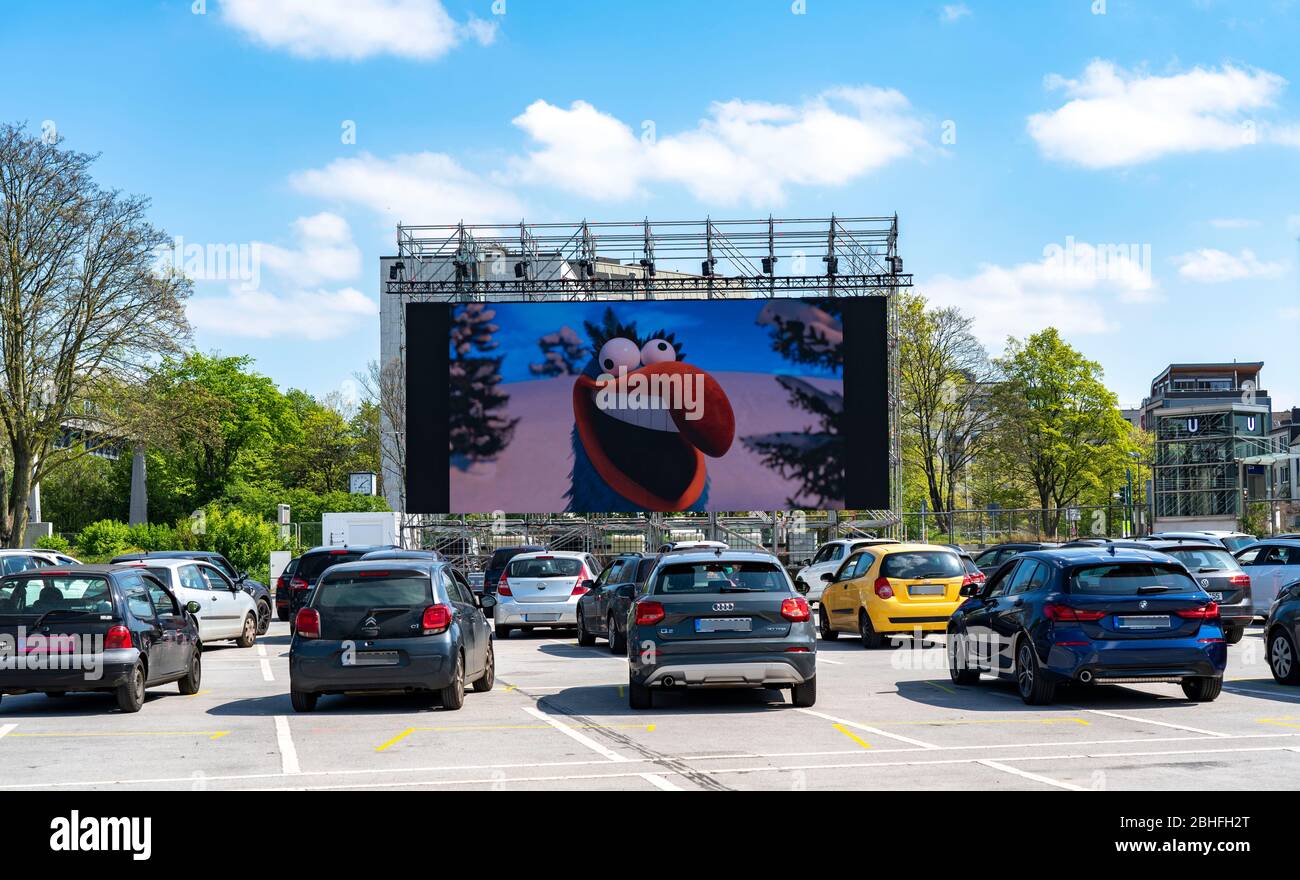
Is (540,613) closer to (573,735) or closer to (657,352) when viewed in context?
(573,735)

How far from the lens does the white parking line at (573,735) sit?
11.2 metres

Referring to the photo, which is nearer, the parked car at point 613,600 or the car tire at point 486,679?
the car tire at point 486,679

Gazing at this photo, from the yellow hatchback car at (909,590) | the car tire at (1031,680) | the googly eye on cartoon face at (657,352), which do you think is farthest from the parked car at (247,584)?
the googly eye on cartoon face at (657,352)

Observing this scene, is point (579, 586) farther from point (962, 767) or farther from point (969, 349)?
point (969, 349)

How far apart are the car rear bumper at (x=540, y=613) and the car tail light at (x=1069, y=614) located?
13150 mm

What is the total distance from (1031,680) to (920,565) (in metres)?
8.37

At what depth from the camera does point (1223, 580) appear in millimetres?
23547

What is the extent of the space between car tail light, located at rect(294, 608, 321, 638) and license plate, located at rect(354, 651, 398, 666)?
49 cm

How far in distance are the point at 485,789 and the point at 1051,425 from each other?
6027cm

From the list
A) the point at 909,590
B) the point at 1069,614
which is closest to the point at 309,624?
the point at 1069,614

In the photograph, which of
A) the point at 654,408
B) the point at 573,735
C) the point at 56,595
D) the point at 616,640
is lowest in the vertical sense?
the point at 616,640

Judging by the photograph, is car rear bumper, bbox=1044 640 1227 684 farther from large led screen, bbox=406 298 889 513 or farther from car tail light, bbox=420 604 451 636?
large led screen, bbox=406 298 889 513

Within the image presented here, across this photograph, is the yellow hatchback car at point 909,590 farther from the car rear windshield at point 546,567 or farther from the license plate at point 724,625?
the license plate at point 724,625
